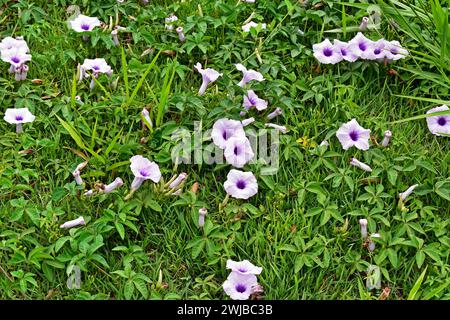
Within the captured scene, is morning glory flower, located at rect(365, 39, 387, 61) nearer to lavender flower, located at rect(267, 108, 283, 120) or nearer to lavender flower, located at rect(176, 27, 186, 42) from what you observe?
lavender flower, located at rect(267, 108, 283, 120)

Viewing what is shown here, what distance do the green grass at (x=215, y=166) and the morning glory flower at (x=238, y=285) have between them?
0.09 meters

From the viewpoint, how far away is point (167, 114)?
3.43 meters

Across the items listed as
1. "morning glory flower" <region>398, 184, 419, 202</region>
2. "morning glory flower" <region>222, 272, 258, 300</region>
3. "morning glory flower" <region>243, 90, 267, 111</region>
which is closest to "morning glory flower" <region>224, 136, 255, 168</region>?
"morning glory flower" <region>243, 90, 267, 111</region>

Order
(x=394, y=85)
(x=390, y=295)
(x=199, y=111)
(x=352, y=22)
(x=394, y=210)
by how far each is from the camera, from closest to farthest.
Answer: (x=390, y=295)
(x=394, y=210)
(x=199, y=111)
(x=394, y=85)
(x=352, y=22)

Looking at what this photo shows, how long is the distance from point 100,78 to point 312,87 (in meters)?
1.04

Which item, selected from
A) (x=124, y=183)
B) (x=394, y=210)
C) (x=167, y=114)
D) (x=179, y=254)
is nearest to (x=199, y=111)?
(x=167, y=114)

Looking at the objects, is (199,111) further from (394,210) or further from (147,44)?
(394,210)

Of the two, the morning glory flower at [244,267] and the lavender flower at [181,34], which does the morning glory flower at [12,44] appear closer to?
the lavender flower at [181,34]

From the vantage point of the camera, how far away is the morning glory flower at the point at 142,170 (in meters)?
3.04

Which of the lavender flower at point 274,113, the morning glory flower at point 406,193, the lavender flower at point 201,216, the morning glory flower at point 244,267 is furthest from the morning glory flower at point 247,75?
the morning glory flower at point 244,267

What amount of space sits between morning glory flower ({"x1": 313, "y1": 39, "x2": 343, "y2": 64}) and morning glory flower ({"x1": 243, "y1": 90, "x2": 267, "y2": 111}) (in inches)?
17.1

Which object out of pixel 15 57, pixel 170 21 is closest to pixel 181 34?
pixel 170 21

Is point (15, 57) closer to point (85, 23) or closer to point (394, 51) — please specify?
point (85, 23)

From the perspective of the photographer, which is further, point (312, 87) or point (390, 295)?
point (312, 87)
